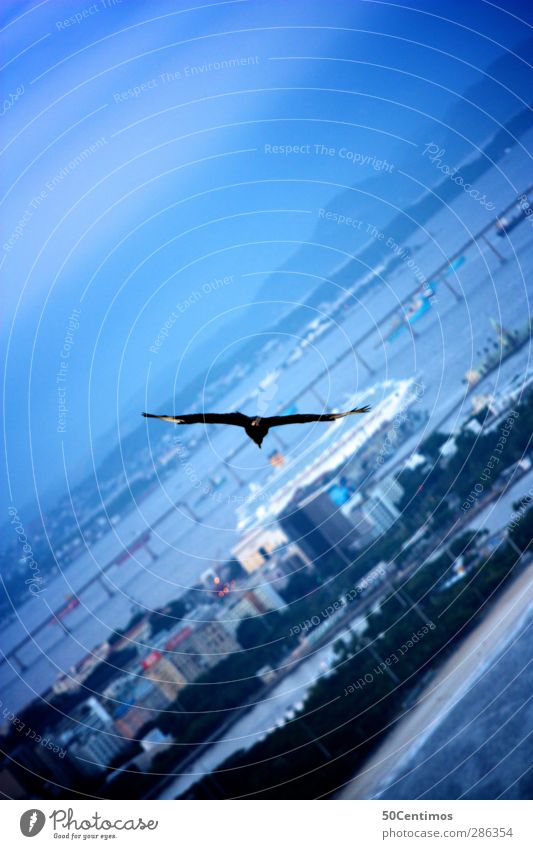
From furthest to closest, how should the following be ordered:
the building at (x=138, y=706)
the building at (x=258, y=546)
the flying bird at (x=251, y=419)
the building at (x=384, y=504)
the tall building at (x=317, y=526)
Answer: the building at (x=258, y=546) < the tall building at (x=317, y=526) < the building at (x=384, y=504) < the building at (x=138, y=706) < the flying bird at (x=251, y=419)

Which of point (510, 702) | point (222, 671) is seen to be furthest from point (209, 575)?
point (510, 702)

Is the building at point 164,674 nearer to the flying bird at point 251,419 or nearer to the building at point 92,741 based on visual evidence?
the building at point 92,741

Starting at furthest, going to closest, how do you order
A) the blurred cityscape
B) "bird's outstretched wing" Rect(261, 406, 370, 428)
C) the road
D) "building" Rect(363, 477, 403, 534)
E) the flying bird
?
"building" Rect(363, 477, 403, 534)
the blurred cityscape
the road
the flying bird
"bird's outstretched wing" Rect(261, 406, 370, 428)

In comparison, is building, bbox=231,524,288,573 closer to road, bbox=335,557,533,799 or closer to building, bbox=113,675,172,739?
building, bbox=113,675,172,739

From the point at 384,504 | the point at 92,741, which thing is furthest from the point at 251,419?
the point at 384,504
